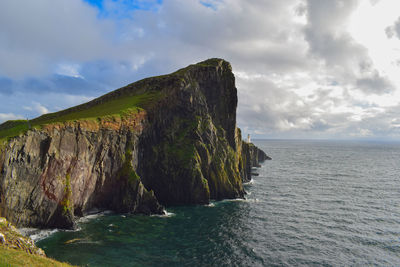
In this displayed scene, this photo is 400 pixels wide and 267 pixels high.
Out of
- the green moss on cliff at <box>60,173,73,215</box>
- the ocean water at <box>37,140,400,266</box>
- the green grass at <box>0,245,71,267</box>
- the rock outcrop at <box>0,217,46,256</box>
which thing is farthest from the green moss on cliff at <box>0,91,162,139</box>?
the green grass at <box>0,245,71,267</box>

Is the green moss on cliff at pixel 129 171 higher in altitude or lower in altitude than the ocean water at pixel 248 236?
higher

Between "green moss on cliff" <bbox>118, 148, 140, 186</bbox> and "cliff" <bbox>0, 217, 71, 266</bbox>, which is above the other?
"green moss on cliff" <bbox>118, 148, 140, 186</bbox>

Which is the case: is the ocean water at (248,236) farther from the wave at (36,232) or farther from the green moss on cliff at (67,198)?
the green moss on cliff at (67,198)

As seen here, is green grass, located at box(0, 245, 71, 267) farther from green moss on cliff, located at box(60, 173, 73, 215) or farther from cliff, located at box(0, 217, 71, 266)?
green moss on cliff, located at box(60, 173, 73, 215)

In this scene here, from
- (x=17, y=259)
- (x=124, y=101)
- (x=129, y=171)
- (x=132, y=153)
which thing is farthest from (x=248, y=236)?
(x=124, y=101)

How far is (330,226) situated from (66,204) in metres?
57.9

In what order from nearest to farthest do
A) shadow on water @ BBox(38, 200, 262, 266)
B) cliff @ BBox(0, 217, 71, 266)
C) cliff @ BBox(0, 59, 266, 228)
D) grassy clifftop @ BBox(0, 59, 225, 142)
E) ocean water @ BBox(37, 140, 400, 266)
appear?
cliff @ BBox(0, 217, 71, 266) → shadow on water @ BBox(38, 200, 262, 266) → ocean water @ BBox(37, 140, 400, 266) → cliff @ BBox(0, 59, 266, 228) → grassy clifftop @ BBox(0, 59, 225, 142)

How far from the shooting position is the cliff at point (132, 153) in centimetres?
4538

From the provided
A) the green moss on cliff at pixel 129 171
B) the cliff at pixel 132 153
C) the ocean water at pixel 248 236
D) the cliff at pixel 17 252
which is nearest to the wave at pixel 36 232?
the cliff at pixel 132 153

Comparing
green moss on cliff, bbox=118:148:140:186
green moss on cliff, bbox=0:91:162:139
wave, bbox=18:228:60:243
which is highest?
green moss on cliff, bbox=0:91:162:139

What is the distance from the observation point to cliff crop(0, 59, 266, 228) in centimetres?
4538

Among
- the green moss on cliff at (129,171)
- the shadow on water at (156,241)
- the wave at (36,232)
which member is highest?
the green moss on cliff at (129,171)

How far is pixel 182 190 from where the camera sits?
233ft

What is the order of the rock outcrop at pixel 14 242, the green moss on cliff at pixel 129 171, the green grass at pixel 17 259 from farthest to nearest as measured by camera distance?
1. the green moss on cliff at pixel 129 171
2. the rock outcrop at pixel 14 242
3. the green grass at pixel 17 259
